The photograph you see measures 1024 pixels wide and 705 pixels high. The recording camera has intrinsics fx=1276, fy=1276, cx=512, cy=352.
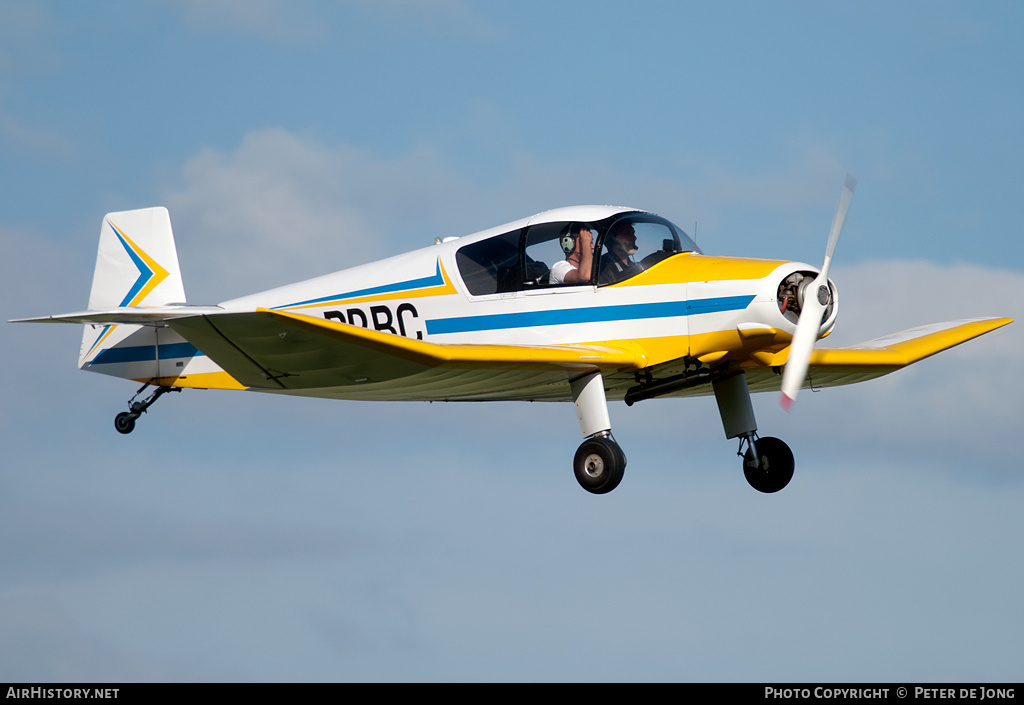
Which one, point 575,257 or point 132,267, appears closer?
point 575,257

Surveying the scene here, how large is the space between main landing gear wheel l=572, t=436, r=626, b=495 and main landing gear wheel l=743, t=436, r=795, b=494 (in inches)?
95.6

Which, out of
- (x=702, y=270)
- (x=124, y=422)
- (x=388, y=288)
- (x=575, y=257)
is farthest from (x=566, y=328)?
(x=124, y=422)

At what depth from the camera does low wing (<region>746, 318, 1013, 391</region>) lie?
15797 mm

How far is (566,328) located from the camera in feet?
46.8

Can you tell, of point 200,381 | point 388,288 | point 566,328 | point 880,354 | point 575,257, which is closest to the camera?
point 566,328

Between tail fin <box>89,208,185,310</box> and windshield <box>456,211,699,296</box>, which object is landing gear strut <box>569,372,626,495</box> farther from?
tail fin <box>89,208,185,310</box>

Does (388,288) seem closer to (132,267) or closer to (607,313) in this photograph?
(607,313)

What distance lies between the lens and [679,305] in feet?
45.9

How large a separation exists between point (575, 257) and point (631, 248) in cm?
64

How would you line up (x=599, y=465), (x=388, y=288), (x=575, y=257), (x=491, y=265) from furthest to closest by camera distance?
(x=388, y=288), (x=491, y=265), (x=575, y=257), (x=599, y=465)

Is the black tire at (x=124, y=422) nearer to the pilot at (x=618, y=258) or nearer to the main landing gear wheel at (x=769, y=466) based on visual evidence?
the pilot at (x=618, y=258)

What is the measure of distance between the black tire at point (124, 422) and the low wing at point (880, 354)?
804cm
